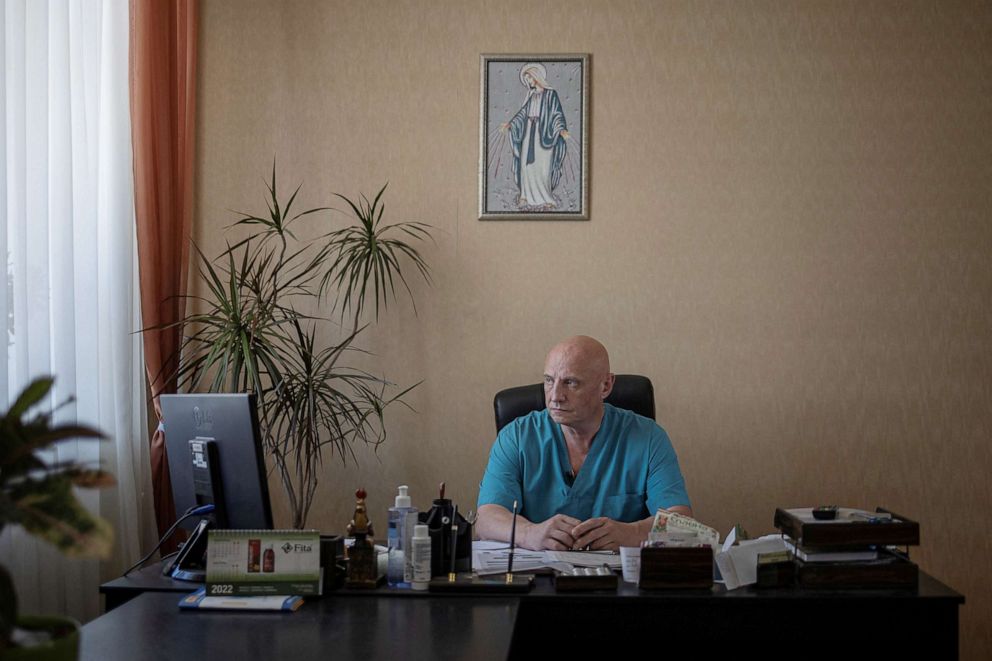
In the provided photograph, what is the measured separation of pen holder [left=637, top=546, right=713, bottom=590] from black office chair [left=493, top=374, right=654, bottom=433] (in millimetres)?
1042

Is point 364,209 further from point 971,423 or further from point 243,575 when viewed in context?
point 971,423

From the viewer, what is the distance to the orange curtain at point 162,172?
3402 millimetres

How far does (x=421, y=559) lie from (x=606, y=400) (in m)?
1.16

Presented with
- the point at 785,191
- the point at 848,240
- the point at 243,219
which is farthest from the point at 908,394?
the point at 243,219

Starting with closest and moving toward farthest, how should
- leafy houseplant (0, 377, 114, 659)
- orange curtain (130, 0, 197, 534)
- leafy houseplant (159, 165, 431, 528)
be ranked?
leafy houseplant (0, 377, 114, 659), orange curtain (130, 0, 197, 534), leafy houseplant (159, 165, 431, 528)

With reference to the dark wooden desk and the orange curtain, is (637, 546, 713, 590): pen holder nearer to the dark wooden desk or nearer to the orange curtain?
the dark wooden desk

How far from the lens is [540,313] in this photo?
372 centimetres

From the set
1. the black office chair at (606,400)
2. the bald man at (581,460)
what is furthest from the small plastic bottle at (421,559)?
the black office chair at (606,400)

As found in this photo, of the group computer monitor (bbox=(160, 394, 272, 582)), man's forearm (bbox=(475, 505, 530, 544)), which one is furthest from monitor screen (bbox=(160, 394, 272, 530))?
man's forearm (bbox=(475, 505, 530, 544))

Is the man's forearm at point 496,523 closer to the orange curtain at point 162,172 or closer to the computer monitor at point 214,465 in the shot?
the computer monitor at point 214,465

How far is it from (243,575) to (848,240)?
272cm

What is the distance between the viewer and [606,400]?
3.06m

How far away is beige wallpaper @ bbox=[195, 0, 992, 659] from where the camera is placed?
3.65 m

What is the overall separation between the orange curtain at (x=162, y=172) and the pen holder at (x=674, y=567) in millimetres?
1898
